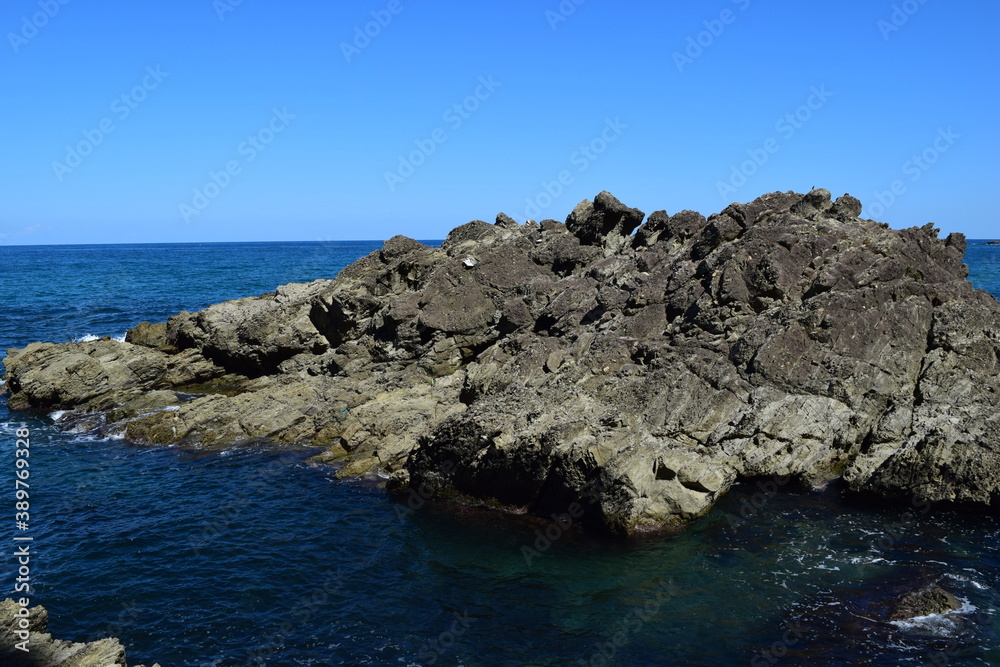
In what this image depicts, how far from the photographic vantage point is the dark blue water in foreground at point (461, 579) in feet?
53.2

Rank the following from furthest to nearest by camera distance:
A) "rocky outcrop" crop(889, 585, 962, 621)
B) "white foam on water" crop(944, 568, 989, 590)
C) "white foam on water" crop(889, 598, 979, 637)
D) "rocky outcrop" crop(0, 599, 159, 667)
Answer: "white foam on water" crop(944, 568, 989, 590) < "rocky outcrop" crop(889, 585, 962, 621) < "white foam on water" crop(889, 598, 979, 637) < "rocky outcrop" crop(0, 599, 159, 667)

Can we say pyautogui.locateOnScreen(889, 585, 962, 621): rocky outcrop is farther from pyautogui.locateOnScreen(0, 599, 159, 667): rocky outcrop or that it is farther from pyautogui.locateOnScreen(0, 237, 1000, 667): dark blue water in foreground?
pyautogui.locateOnScreen(0, 599, 159, 667): rocky outcrop

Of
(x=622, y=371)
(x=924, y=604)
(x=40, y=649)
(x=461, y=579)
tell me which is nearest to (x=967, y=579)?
(x=924, y=604)

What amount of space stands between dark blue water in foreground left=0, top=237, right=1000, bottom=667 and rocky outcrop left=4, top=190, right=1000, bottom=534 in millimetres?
1585

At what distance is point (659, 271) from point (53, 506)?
24.9 meters

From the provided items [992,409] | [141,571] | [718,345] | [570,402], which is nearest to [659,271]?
[718,345]

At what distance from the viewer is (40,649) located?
1326 cm

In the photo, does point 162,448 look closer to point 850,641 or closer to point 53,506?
point 53,506

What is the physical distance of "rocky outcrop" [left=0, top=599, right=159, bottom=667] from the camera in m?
13.0

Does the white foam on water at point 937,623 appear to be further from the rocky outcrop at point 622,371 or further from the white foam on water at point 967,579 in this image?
the rocky outcrop at point 622,371

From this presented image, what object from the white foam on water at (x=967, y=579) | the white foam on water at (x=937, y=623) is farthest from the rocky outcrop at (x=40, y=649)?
the white foam on water at (x=967, y=579)

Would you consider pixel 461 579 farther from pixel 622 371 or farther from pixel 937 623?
pixel 937 623

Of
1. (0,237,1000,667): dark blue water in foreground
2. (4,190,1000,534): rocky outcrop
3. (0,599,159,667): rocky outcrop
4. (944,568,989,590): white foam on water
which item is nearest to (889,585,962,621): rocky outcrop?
(0,237,1000,667): dark blue water in foreground

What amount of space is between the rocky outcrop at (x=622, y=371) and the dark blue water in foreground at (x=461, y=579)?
1585 millimetres
